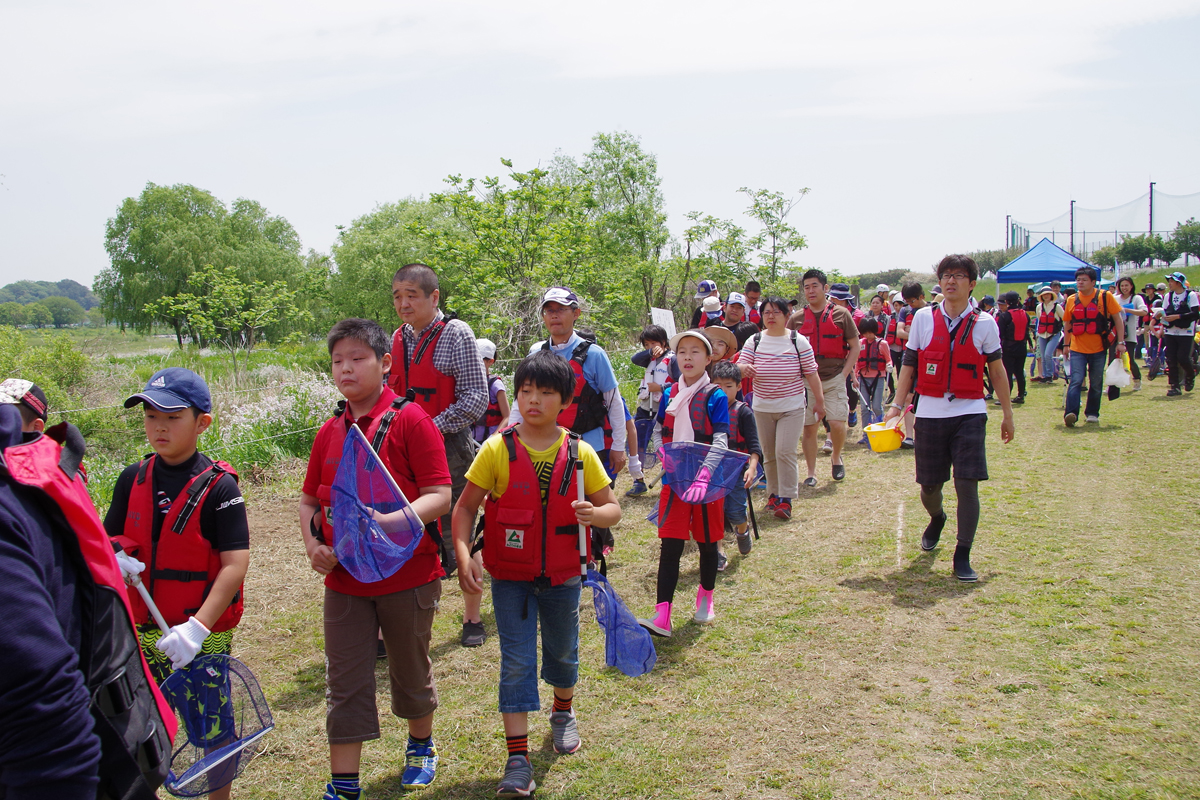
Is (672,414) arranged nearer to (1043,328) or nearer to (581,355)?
(581,355)

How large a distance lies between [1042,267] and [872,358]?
15297mm

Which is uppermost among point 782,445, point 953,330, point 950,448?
point 953,330

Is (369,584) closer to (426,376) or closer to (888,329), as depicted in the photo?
(426,376)

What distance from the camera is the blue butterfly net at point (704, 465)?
4453 millimetres

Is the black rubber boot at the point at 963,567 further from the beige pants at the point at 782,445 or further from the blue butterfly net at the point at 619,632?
the blue butterfly net at the point at 619,632

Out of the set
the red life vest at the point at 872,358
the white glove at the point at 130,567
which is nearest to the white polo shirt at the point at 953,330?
the white glove at the point at 130,567

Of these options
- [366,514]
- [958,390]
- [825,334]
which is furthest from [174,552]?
[825,334]

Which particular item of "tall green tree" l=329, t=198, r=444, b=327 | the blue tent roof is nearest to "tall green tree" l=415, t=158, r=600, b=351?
the blue tent roof

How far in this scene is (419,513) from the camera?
2.91 metres

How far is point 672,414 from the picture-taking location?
520 centimetres

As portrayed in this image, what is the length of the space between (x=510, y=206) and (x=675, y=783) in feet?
34.3

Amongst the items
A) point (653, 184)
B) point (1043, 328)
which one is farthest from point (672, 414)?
point (653, 184)

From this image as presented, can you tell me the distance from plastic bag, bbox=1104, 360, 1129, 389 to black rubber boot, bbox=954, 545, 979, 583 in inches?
304

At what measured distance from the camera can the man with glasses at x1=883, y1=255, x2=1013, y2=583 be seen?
5.19 meters
